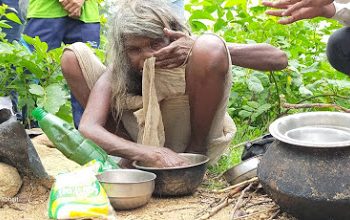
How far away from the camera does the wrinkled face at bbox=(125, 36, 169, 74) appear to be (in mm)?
2809

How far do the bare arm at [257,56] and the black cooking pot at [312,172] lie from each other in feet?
2.68

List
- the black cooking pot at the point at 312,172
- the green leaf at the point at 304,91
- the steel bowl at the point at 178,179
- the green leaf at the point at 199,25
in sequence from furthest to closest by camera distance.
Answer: the green leaf at the point at 199,25 → the green leaf at the point at 304,91 → the steel bowl at the point at 178,179 → the black cooking pot at the point at 312,172

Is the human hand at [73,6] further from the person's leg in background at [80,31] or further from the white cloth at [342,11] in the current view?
the white cloth at [342,11]

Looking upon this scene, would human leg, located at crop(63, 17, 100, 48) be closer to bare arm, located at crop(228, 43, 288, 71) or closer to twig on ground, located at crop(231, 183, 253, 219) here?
bare arm, located at crop(228, 43, 288, 71)

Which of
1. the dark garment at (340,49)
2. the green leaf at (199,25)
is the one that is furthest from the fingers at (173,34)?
the green leaf at (199,25)

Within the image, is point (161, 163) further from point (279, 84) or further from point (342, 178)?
point (279, 84)

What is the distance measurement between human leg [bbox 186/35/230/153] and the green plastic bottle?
502 mm

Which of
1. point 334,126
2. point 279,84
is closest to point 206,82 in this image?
point 334,126

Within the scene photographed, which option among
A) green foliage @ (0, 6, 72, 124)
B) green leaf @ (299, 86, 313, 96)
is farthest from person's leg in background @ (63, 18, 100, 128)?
green leaf @ (299, 86, 313, 96)

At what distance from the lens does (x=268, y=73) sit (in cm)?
411

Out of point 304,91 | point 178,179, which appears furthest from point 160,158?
point 304,91

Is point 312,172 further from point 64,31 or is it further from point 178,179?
point 64,31

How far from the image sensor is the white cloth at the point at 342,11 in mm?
2625

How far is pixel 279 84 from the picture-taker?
162 inches
